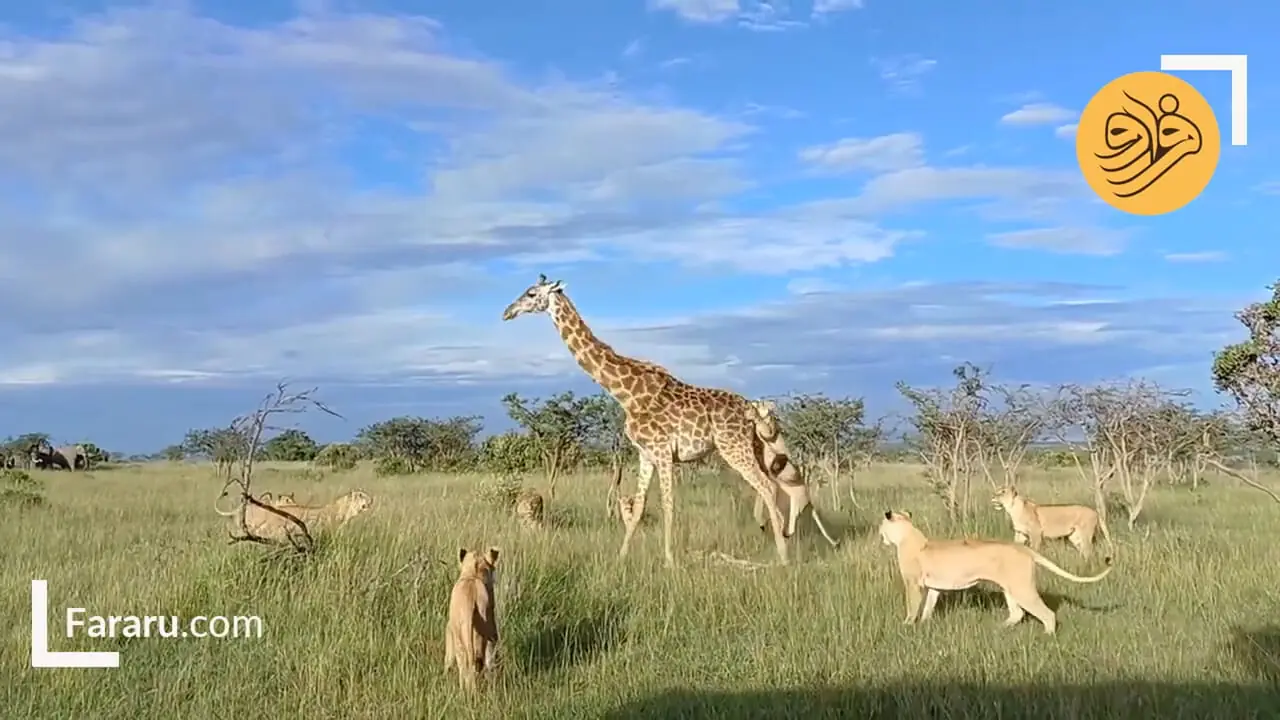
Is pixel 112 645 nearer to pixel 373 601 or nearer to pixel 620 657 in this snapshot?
pixel 373 601

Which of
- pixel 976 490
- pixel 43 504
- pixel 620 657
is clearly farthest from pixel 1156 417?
pixel 43 504

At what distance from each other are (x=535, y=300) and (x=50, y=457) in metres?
37.0

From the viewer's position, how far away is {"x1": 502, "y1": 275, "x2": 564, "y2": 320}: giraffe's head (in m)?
11.6

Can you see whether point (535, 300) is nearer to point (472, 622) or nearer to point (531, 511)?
point (531, 511)

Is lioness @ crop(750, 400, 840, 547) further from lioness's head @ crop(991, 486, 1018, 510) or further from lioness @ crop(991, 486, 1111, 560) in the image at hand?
lioness @ crop(991, 486, 1111, 560)

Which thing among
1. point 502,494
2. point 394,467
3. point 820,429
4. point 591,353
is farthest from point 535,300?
point 394,467

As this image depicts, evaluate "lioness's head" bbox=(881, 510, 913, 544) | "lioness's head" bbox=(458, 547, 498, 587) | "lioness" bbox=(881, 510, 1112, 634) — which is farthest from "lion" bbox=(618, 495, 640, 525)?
"lioness's head" bbox=(458, 547, 498, 587)

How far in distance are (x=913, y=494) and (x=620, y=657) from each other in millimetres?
15381

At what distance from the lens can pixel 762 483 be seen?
37.5 ft

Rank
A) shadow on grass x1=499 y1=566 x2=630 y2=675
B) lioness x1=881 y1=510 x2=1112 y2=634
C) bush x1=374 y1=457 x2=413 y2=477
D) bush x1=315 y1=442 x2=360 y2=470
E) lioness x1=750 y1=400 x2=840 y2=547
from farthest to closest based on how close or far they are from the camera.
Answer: bush x1=315 y1=442 x2=360 y2=470 → bush x1=374 y1=457 x2=413 y2=477 → lioness x1=750 y1=400 x2=840 y2=547 → lioness x1=881 y1=510 x2=1112 y2=634 → shadow on grass x1=499 y1=566 x2=630 y2=675

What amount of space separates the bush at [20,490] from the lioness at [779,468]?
39.1 feet

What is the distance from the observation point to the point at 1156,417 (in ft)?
53.1

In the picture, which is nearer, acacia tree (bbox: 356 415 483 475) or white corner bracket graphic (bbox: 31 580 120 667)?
white corner bracket graphic (bbox: 31 580 120 667)

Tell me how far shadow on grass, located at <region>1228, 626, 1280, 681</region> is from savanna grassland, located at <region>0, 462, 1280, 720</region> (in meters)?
0.02
